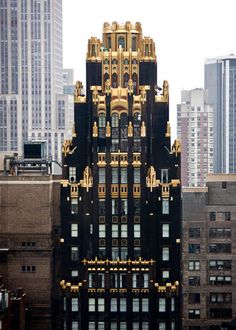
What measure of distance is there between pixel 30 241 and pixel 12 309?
34.3ft

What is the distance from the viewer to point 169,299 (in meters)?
105

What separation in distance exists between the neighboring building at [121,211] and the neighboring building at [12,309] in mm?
4583

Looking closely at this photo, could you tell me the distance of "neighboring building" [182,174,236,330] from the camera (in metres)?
128

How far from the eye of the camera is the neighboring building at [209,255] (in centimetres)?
12788

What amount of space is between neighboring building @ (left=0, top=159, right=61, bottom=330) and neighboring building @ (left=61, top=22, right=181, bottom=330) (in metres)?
3.87

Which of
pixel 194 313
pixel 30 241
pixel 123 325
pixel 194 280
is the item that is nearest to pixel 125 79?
pixel 30 241

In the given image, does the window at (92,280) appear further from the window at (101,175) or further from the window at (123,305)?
the window at (101,175)

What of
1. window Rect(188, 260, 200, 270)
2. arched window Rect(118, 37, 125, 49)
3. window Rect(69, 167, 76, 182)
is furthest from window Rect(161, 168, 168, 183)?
window Rect(188, 260, 200, 270)

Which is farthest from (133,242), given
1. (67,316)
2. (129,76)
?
(129,76)

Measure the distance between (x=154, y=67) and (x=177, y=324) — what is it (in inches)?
1097

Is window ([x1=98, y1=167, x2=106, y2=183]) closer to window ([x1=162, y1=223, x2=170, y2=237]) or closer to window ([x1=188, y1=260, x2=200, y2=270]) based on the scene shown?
window ([x1=162, y1=223, x2=170, y2=237])

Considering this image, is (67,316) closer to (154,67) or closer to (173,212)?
(173,212)

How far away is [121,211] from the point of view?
348 ft

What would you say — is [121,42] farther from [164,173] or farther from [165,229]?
[165,229]
